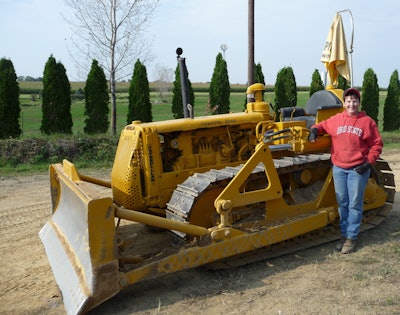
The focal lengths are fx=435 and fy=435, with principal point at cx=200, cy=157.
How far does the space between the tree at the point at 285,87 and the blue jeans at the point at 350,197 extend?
1532cm

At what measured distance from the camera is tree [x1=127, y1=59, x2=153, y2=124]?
633 inches

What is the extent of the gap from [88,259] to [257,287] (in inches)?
64.3

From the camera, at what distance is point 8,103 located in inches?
564

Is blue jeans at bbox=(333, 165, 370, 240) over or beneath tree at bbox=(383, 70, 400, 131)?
beneath

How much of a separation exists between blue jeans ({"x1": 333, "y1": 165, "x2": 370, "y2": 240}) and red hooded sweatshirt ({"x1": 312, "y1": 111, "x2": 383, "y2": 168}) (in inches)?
4.9

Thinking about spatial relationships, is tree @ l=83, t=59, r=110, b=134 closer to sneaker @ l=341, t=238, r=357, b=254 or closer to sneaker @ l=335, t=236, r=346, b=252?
sneaker @ l=335, t=236, r=346, b=252

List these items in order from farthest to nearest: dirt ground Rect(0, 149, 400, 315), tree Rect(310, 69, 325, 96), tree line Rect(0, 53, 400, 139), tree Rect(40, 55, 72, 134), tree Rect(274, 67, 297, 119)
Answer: tree Rect(310, 69, 325, 96), tree Rect(274, 67, 297, 119), tree Rect(40, 55, 72, 134), tree line Rect(0, 53, 400, 139), dirt ground Rect(0, 149, 400, 315)

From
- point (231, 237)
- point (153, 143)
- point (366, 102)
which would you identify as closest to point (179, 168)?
point (153, 143)

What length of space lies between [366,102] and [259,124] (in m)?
17.8

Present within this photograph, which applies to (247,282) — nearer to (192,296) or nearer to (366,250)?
(192,296)

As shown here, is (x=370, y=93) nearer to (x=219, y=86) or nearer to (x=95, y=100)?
(x=219, y=86)

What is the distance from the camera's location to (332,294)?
402cm

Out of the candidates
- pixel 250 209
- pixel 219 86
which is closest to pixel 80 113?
pixel 219 86

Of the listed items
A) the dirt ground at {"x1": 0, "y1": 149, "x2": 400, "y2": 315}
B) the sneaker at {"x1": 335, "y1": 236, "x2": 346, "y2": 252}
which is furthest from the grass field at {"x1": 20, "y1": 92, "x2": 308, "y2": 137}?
the dirt ground at {"x1": 0, "y1": 149, "x2": 400, "y2": 315}
